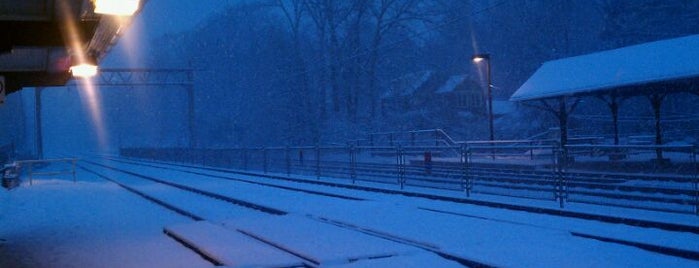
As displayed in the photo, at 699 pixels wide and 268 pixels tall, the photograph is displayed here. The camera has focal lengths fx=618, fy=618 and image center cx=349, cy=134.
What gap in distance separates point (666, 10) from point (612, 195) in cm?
3745

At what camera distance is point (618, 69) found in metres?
21.2

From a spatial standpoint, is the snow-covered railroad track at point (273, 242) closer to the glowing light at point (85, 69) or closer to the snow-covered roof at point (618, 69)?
the glowing light at point (85, 69)

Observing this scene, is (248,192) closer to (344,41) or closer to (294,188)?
(294,188)

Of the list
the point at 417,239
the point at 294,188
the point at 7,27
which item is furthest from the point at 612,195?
the point at 7,27

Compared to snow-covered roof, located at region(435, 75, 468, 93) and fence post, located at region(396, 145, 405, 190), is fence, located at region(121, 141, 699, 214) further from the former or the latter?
snow-covered roof, located at region(435, 75, 468, 93)

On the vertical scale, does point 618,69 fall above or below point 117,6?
above

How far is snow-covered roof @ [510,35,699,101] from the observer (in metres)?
18.9

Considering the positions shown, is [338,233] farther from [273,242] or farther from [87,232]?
[87,232]

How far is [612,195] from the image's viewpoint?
1346cm

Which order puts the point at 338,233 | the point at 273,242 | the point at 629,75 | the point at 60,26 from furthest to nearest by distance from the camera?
the point at 629,75 < the point at 338,233 < the point at 273,242 < the point at 60,26

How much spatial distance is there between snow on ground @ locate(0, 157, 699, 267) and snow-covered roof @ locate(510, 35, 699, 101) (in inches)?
336

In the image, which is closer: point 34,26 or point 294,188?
point 34,26

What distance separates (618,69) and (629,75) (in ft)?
3.86

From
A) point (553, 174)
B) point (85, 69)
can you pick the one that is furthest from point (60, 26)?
point (553, 174)
